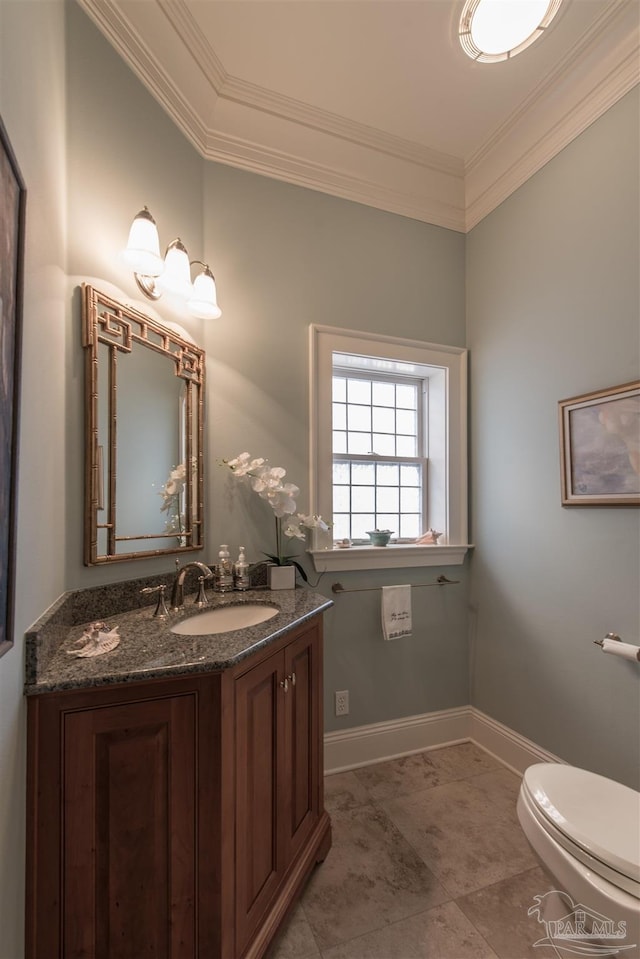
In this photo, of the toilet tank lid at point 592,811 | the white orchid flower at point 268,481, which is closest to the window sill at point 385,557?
the white orchid flower at point 268,481

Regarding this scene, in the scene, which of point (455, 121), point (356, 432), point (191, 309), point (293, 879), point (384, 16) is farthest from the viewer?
point (356, 432)

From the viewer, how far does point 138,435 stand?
1498 millimetres

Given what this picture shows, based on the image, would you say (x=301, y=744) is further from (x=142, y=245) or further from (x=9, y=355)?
(x=142, y=245)

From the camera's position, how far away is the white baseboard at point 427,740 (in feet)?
6.63

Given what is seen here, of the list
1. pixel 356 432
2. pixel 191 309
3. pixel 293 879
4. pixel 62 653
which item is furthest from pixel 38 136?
pixel 293 879

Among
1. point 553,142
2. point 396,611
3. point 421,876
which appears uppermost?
point 553,142

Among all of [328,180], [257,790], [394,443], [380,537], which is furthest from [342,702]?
[328,180]

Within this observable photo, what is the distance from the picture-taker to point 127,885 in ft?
3.10

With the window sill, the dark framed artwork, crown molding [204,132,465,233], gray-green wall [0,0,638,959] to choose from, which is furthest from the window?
the dark framed artwork

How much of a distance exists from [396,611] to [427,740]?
0.79 meters

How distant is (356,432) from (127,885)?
201cm

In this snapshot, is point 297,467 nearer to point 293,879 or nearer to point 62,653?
point 62,653

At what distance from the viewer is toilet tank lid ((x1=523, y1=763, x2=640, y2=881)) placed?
3.26 feet

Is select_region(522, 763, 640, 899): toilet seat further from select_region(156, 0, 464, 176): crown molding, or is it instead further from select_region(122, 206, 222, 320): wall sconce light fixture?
select_region(156, 0, 464, 176): crown molding
